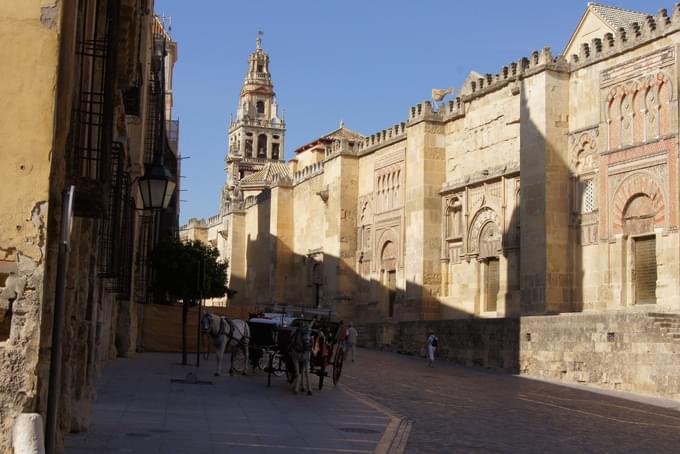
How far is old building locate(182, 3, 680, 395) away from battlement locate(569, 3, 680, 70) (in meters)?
0.04

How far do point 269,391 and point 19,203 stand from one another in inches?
440

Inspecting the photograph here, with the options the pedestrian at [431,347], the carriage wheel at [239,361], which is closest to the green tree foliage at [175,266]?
the pedestrian at [431,347]

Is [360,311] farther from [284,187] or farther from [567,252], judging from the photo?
[567,252]

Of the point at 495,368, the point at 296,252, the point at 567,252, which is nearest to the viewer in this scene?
the point at 495,368

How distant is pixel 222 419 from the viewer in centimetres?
1154

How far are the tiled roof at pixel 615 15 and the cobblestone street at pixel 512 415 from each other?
615 inches

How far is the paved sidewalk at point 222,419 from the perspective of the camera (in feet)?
30.4

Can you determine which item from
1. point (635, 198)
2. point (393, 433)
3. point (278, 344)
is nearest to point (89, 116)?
point (393, 433)

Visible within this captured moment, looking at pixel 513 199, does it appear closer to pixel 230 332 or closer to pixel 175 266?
pixel 175 266

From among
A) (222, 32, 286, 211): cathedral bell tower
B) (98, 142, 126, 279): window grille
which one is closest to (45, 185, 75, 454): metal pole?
(98, 142, 126, 279): window grille

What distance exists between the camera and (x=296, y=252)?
5166 centimetres

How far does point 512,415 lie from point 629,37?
50.0 feet

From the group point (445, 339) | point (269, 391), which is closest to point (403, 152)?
point (445, 339)

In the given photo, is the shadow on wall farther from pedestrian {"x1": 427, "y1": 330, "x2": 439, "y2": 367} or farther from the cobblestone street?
the cobblestone street
